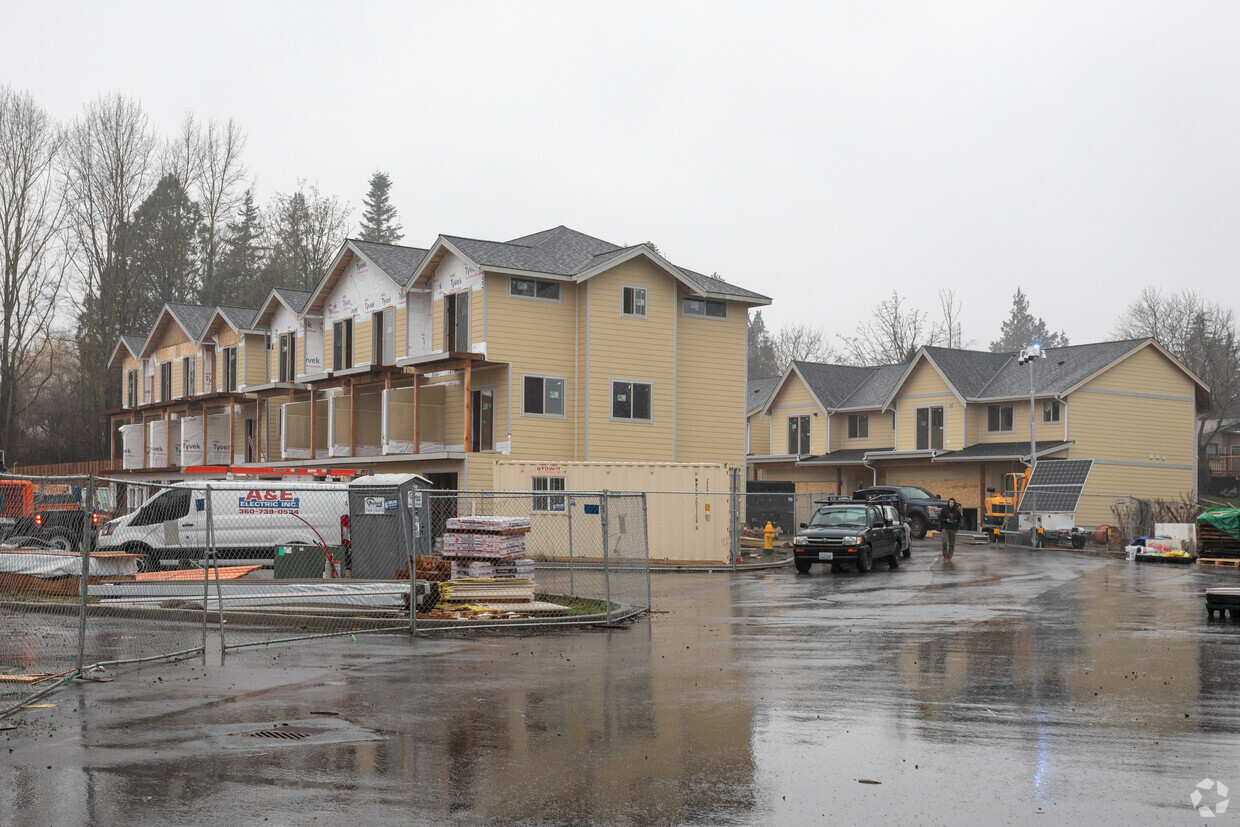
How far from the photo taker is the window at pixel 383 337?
44.5m

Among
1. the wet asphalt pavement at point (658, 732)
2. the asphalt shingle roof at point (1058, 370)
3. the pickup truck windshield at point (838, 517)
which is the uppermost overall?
the asphalt shingle roof at point (1058, 370)

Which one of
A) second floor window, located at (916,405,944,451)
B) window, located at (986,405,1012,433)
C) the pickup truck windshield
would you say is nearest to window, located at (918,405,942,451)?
second floor window, located at (916,405,944,451)

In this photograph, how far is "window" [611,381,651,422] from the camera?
41.0 metres

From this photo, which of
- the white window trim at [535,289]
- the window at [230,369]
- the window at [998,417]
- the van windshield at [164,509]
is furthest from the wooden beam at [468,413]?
the window at [998,417]

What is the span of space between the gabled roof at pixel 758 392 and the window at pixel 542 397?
95.3 ft

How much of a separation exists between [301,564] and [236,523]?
500cm

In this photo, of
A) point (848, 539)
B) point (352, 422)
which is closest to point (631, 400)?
point (352, 422)

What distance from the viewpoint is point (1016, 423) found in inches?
2109

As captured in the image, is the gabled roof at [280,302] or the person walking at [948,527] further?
the gabled roof at [280,302]

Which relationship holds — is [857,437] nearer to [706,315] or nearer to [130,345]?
[706,315]

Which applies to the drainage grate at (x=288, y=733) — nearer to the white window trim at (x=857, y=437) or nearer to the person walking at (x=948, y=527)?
the person walking at (x=948, y=527)

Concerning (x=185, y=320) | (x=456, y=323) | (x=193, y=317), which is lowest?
(x=456, y=323)

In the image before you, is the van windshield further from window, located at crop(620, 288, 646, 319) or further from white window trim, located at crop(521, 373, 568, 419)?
window, located at crop(620, 288, 646, 319)

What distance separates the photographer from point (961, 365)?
5688 cm
